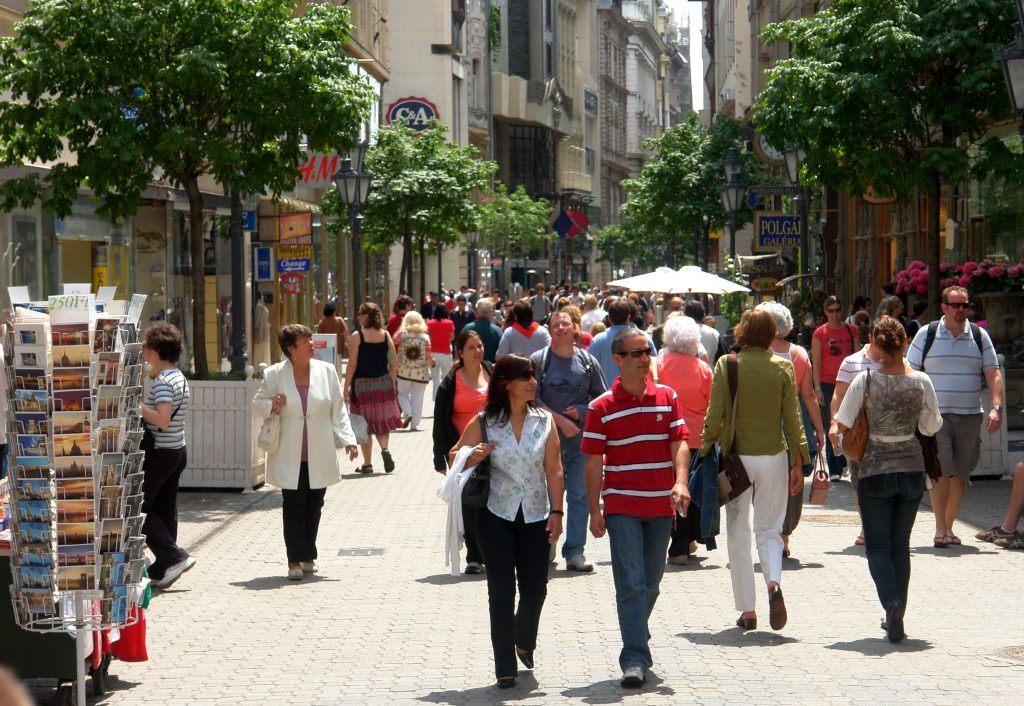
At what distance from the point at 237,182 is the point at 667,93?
17621 centimetres

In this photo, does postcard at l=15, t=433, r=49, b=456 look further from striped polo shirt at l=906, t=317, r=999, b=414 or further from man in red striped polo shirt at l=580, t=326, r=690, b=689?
striped polo shirt at l=906, t=317, r=999, b=414

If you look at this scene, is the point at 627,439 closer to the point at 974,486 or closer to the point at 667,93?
the point at 974,486

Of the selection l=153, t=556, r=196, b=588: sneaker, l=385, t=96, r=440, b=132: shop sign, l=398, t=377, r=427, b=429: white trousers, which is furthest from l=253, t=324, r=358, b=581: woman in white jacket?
l=385, t=96, r=440, b=132: shop sign

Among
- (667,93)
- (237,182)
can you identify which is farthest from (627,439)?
(667,93)

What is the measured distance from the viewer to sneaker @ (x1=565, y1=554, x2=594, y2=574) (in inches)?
440

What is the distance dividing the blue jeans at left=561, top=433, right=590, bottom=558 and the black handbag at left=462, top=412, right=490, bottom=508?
3.42 metres

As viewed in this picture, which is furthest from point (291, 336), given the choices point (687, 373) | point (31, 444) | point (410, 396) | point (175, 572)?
point (410, 396)

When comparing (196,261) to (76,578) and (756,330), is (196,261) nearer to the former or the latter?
(756,330)

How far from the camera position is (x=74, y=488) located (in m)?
7.13

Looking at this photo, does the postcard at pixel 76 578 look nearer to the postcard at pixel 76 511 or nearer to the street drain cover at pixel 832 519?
the postcard at pixel 76 511

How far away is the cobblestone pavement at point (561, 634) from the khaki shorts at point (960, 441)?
619 mm

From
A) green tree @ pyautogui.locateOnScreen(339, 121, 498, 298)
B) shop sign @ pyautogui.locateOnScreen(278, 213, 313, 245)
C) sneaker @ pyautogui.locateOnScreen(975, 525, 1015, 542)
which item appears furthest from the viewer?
green tree @ pyautogui.locateOnScreen(339, 121, 498, 298)

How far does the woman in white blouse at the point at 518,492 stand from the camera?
25.3ft

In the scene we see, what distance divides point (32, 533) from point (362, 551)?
5.29 metres
